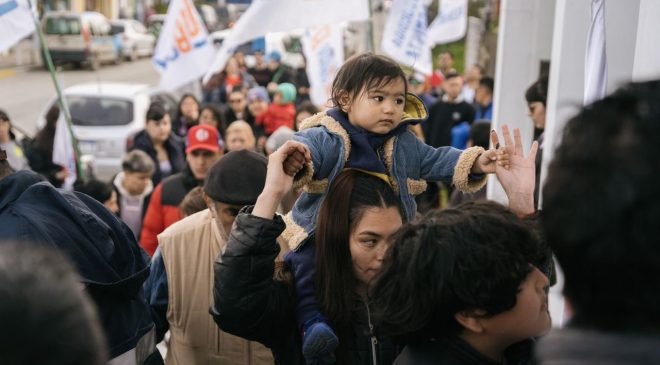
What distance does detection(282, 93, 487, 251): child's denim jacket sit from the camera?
8.95 ft

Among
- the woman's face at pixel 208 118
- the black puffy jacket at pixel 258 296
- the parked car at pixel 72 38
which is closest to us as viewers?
the black puffy jacket at pixel 258 296

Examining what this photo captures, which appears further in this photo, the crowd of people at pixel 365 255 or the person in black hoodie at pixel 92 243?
the person in black hoodie at pixel 92 243

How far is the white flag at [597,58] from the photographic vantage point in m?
3.43

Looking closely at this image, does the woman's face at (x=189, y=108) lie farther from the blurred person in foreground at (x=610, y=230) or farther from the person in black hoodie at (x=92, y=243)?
the blurred person in foreground at (x=610, y=230)

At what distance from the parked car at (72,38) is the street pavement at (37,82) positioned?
596 millimetres

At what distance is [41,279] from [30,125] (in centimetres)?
2127

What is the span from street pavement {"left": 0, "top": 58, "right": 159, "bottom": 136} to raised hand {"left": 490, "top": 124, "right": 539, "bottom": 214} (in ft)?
64.0

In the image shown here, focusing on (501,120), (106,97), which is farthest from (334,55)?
(106,97)

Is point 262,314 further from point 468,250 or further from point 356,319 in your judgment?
point 468,250

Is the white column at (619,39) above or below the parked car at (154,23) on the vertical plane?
above

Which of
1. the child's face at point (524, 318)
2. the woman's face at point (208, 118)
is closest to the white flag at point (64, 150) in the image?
the woman's face at point (208, 118)

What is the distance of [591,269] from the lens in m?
1.20

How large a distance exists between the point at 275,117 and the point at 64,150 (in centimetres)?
348

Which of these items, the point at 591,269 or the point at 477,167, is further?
the point at 477,167
